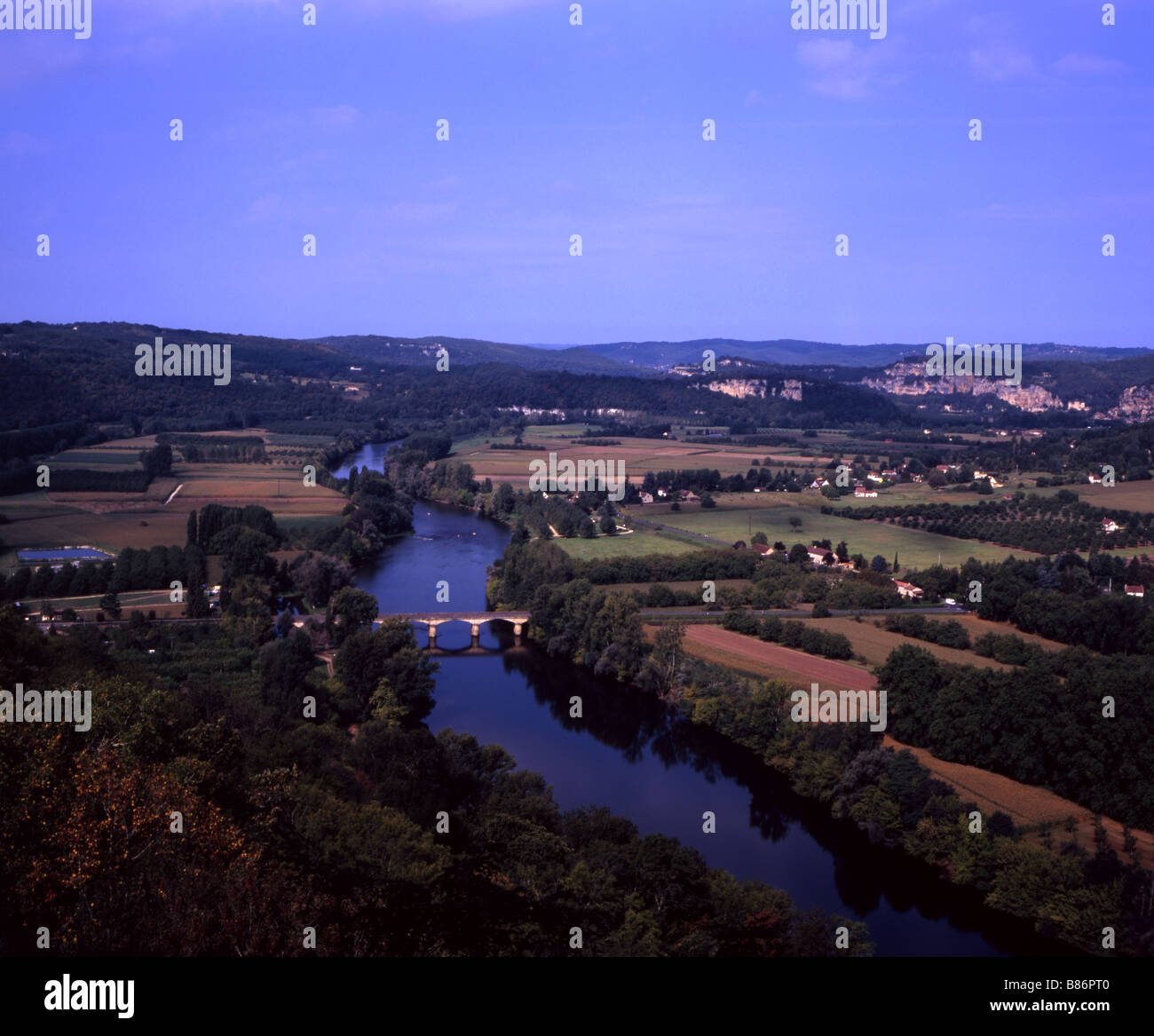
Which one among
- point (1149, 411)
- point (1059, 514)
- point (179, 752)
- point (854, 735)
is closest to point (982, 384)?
point (1149, 411)

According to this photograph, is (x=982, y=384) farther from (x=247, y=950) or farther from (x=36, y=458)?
(x=247, y=950)

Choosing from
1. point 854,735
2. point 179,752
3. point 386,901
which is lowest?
point 854,735

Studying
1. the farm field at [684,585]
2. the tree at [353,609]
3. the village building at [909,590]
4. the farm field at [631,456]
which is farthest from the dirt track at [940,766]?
the farm field at [631,456]

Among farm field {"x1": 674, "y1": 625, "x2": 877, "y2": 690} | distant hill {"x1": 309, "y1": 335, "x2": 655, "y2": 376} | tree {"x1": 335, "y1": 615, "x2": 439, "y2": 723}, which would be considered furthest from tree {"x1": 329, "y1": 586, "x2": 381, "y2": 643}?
distant hill {"x1": 309, "y1": 335, "x2": 655, "y2": 376}

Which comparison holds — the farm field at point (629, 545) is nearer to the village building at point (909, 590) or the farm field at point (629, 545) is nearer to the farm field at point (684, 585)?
the farm field at point (684, 585)

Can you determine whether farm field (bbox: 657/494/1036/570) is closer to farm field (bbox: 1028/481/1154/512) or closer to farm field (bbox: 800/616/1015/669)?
farm field (bbox: 800/616/1015/669)

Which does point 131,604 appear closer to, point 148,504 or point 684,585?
point 684,585

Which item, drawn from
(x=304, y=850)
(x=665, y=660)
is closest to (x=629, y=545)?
(x=665, y=660)
